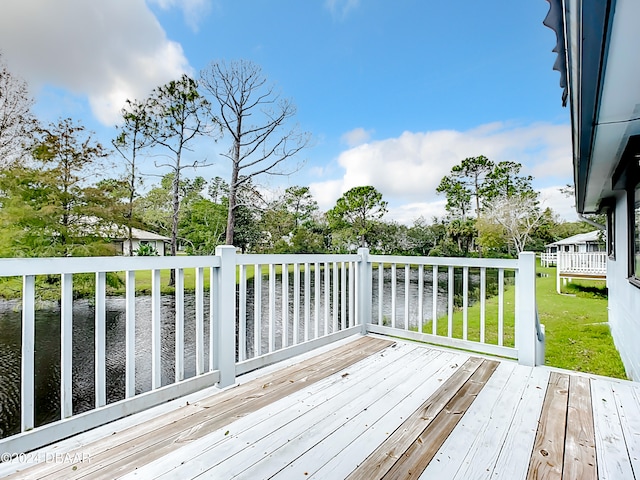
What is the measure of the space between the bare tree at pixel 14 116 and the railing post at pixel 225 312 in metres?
10.1

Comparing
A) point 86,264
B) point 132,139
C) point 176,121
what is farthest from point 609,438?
point 176,121

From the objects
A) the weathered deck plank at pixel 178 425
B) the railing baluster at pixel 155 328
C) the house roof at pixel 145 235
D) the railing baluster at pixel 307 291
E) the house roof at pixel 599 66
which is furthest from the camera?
the house roof at pixel 145 235

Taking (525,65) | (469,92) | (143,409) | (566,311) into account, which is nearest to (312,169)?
(469,92)

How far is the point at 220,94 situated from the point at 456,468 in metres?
14.0

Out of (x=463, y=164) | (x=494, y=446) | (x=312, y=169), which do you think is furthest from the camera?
(x=463, y=164)

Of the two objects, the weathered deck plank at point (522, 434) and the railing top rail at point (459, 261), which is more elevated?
the railing top rail at point (459, 261)

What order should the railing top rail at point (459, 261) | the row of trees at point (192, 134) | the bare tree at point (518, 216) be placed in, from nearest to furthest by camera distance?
the railing top rail at point (459, 261)
the row of trees at point (192, 134)
the bare tree at point (518, 216)

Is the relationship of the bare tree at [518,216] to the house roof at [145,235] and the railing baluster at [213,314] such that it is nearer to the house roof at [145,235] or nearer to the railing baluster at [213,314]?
the house roof at [145,235]

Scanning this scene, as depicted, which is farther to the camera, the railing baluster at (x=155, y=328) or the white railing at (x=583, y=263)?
the white railing at (x=583, y=263)

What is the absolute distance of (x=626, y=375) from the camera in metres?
4.04

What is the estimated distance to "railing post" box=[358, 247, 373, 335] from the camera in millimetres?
3465

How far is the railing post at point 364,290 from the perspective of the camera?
136 inches

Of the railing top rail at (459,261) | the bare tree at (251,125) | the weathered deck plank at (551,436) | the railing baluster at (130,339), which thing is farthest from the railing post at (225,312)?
the bare tree at (251,125)

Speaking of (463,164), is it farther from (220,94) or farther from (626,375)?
(626,375)
